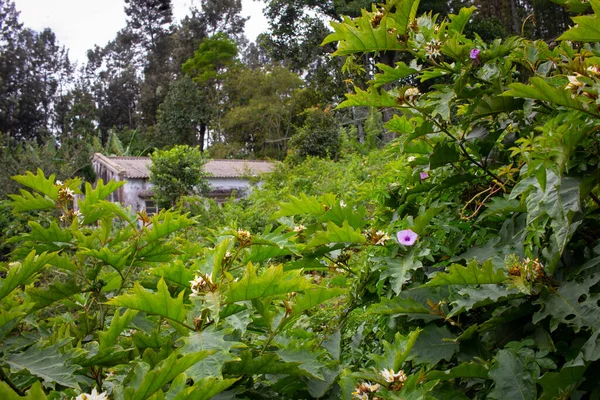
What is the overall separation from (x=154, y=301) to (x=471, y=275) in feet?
1.97

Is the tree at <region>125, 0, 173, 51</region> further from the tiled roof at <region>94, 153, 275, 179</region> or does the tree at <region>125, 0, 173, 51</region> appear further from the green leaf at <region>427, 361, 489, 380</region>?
the green leaf at <region>427, 361, 489, 380</region>

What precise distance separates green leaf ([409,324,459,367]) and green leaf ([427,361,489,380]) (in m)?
0.07

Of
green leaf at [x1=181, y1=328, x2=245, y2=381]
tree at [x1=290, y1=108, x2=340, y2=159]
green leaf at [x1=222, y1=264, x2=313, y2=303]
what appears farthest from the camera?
tree at [x1=290, y1=108, x2=340, y2=159]

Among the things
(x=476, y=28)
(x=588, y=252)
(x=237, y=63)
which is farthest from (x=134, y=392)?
(x=237, y=63)

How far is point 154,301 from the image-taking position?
0.85m

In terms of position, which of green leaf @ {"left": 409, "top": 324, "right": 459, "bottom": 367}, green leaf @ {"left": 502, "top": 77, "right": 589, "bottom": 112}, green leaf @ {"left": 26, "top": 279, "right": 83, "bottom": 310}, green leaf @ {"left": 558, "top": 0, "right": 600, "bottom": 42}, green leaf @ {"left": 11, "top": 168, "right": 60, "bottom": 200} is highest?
green leaf @ {"left": 558, "top": 0, "right": 600, "bottom": 42}

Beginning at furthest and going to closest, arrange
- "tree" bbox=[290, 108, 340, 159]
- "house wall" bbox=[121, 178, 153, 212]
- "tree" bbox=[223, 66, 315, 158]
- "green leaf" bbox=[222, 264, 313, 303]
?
"tree" bbox=[223, 66, 315, 158] < "house wall" bbox=[121, 178, 153, 212] < "tree" bbox=[290, 108, 340, 159] < "green leaf" bbox=[222, 264, 313, 303]

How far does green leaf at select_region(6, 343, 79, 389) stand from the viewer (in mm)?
846

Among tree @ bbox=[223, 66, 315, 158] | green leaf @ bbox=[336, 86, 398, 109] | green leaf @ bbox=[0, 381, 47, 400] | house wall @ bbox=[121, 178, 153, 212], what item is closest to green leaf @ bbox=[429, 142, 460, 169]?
green leaf @ bbox=[336, 86, 398, 109]

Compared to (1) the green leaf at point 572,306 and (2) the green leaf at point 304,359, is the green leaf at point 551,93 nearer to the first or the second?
(1) the green leaf at point 572,306

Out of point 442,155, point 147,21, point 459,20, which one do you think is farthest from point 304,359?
point 147,21

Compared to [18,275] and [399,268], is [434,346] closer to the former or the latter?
[399,268]

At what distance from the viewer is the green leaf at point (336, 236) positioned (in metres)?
1.18

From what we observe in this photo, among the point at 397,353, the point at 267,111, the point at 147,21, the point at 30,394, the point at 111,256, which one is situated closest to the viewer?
the point at 30,394
